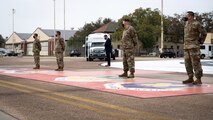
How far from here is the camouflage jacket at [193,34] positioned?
11.7m

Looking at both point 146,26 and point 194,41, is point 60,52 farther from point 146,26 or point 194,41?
point 146,26

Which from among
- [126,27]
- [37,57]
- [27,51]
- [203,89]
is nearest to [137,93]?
[203,89]

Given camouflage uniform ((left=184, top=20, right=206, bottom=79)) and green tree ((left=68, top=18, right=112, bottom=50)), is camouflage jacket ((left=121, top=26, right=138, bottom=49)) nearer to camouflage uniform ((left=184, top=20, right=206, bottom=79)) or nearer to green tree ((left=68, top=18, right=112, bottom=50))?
camouflage uniform ((left=184, top=20, right=206, bottom=79))

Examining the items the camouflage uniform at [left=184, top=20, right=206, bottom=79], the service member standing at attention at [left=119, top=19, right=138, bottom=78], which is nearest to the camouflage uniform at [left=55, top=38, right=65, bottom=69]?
the service member standing at attention at [left=119, top=19, right=138, bottom=78]

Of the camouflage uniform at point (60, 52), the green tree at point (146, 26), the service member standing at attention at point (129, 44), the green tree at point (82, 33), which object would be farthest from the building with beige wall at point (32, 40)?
the service member standing at attention at point (129, 44)

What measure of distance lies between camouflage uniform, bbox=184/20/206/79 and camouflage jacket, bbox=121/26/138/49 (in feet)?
8.38

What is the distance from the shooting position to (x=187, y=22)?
11953mm

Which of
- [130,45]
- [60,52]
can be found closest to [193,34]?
[130,45]

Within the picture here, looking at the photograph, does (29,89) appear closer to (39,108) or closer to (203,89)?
(39,108)

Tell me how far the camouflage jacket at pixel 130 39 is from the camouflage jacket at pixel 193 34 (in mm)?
2609

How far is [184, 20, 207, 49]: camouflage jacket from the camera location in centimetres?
1170

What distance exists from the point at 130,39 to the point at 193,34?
116 inches

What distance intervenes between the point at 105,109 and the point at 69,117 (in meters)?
0.98

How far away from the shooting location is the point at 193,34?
465 inches
